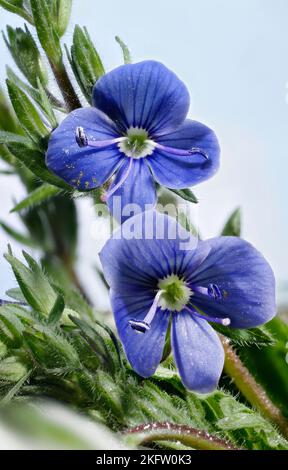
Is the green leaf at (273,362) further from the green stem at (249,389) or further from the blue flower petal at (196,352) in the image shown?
the blue flower petal at (196,352)

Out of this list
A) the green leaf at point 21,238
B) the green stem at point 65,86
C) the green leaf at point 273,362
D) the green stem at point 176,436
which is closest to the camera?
the green stem at point 176,436

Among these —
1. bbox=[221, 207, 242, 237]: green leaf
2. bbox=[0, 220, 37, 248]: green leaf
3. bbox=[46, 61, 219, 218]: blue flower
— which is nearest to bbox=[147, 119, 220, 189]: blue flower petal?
bbox=[46, 61, 219, 218]: blue flower

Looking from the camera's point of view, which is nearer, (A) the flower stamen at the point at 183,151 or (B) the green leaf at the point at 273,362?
(A) the flower stamen at the point at 183,151

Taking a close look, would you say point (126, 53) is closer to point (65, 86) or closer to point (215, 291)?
point (65, 86)

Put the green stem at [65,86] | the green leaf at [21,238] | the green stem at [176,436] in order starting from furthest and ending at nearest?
the green leaf at [21,238]
the green stem at [65,86]
the green stem at [176,436]

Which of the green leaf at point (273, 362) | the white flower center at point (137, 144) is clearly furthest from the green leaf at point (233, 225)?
the white flower center at point (137, 144)

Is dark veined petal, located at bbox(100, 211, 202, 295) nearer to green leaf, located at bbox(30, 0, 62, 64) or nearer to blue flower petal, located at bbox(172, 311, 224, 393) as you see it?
blue flower petal, located at bbox(172, 311, 224, 393)
